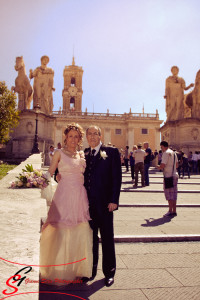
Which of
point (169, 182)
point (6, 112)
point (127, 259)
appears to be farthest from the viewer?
point (6, 112)

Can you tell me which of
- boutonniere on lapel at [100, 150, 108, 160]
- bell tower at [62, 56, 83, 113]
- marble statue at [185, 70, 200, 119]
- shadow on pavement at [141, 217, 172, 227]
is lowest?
shadow on pavement at [141, 217, 172, 227]

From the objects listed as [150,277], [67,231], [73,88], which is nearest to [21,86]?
[67,231]

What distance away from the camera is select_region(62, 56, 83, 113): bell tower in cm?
7081

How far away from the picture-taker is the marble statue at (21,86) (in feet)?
78.2

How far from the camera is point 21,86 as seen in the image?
23.8 m

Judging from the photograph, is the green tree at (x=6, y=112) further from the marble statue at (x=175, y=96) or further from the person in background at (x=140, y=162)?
the marble statue at (x=175, y=96)

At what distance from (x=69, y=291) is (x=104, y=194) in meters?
1.06

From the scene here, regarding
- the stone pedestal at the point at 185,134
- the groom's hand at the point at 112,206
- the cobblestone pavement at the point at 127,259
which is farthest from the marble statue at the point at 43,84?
the groom's hand at the point at 112,206

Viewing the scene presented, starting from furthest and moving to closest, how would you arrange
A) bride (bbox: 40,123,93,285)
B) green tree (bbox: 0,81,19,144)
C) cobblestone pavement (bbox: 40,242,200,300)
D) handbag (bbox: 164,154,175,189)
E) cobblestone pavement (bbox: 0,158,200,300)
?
green tree (bbox: 0,81,19,144), handbag (bbox: 164,154,175,189), bride (bbox: 40,123,93,285), cobblestone pavement (bbox: 40,242,200,300), cobblestone pavement (bbox: 0,158,200,300)

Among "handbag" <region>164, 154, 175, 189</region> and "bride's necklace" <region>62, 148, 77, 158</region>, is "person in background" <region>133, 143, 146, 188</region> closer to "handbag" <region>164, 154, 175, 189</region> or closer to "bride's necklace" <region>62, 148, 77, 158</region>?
"handbag" <region>164, 154, 175, 189</region>

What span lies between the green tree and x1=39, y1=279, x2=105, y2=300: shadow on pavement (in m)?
18.1

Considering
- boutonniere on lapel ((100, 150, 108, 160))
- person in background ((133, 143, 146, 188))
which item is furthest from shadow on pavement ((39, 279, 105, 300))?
person in background ((133, 143, 146, 188))

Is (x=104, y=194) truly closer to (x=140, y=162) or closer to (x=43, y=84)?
(x=140, y=162)

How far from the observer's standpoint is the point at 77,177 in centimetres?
313
